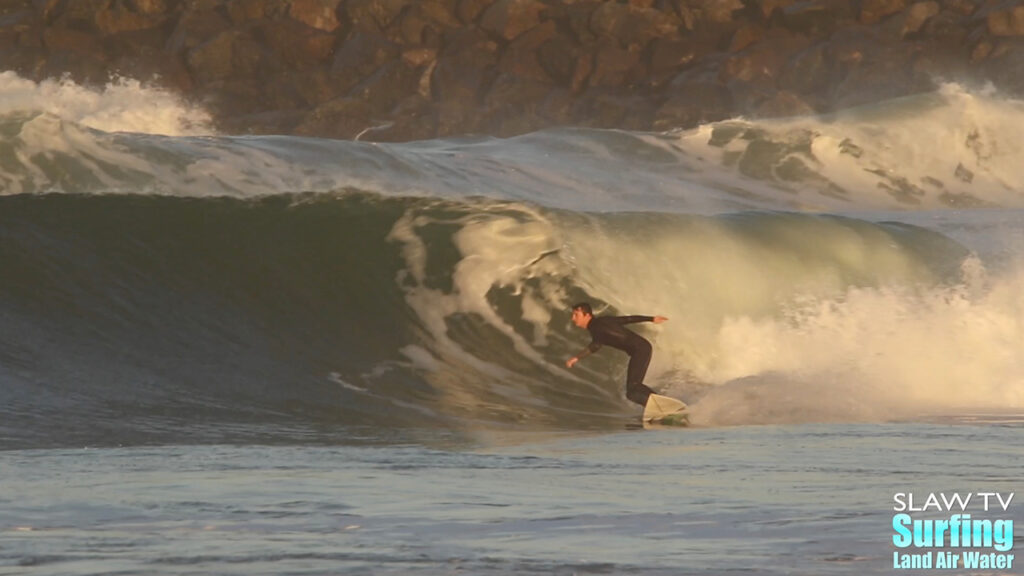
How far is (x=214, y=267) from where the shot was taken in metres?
12.2

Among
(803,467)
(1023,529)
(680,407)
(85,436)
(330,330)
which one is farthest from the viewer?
(330,330)

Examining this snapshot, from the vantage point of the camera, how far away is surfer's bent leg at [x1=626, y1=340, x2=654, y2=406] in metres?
10.6

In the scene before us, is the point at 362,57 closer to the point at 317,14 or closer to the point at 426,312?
the point at 317,14

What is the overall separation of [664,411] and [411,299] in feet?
8.50

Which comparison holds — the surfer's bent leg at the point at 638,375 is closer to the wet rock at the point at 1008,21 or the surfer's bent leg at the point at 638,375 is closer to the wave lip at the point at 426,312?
the wave lip at the point at 426,312

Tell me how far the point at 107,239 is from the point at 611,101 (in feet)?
59.0

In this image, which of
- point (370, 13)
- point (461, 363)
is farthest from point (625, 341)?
point (370, 13)

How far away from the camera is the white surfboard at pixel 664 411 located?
10.2m

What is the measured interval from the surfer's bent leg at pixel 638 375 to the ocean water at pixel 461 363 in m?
0.16

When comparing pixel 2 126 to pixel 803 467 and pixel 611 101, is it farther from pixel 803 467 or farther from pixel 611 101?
pixel 611 101

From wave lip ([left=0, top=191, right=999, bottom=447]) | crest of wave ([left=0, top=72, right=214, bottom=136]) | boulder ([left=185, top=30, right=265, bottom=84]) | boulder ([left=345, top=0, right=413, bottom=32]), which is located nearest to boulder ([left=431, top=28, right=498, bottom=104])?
boulder ([left=345, top=0, right=413, bottom=32])

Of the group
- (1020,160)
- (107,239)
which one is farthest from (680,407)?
(1020,160)

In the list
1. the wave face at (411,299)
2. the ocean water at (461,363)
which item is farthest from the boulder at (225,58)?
the wave face at (411,299)

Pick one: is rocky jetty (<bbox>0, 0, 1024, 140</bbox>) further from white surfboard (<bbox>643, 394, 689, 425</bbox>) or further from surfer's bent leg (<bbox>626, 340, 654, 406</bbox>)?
white surfboard (<bbox>643, 394, 689, 425</bbox>)
